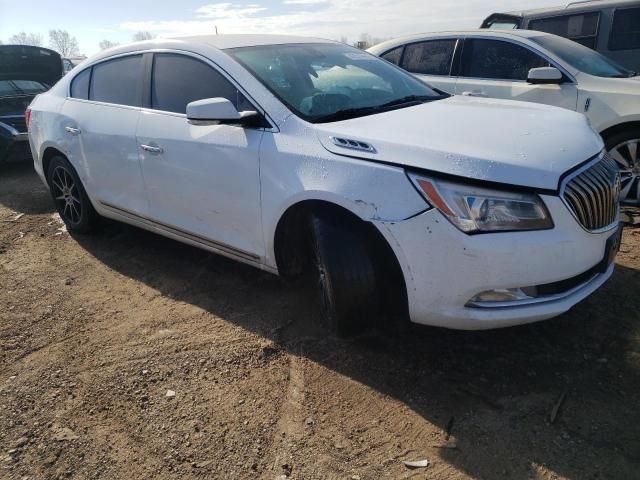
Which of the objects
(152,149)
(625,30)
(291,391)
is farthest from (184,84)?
(625,30)

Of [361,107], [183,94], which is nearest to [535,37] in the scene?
[361,107]

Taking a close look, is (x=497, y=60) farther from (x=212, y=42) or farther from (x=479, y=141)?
(x=479, y=141)

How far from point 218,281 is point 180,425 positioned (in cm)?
151

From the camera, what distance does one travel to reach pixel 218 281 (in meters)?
3.80

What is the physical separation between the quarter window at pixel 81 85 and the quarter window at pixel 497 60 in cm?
373

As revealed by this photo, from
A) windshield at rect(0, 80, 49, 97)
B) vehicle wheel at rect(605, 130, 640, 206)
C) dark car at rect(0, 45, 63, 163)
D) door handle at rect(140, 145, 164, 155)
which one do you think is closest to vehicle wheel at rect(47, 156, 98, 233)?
door handle at rect(140, 145, 164, 155)

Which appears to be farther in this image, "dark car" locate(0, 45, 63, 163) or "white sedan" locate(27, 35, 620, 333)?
"dark car" locate(0, 45, 63, 163)

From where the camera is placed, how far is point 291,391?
2576 millimetres

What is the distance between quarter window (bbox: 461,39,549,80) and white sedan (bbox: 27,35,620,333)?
206cm

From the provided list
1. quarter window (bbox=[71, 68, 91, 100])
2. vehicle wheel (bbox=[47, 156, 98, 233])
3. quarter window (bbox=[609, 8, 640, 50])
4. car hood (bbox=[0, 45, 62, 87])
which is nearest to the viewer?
quarter window (bbox=[71, 68, 91, 100])

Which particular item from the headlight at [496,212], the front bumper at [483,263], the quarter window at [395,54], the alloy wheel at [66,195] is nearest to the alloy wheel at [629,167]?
the quarter window at [395,54]

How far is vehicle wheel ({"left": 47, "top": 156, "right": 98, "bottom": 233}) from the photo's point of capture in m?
4.54

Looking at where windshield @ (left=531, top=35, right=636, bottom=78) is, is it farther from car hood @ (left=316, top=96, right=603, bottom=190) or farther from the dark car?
the dark car

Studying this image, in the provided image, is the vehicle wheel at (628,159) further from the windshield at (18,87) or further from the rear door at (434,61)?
the windshield at (18,87)
